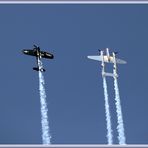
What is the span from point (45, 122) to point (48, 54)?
52.3ft

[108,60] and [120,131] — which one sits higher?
[108,60]

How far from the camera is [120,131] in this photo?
125m

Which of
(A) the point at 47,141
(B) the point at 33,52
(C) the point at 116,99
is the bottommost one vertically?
(A) the point at 47,141

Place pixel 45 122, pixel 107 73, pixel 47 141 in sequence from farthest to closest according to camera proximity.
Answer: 1. pixel 107 73
2. pixel 45 122
3. pixel 47 141

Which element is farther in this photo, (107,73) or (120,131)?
(107,73)

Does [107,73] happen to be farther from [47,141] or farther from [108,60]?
[47,141]

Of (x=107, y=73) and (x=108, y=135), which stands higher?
(x=107, y=73)

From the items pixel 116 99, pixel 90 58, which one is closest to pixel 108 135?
pixel 116 99

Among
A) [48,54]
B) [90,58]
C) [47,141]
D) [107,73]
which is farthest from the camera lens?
[90,58]

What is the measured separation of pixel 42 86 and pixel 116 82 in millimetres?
17328

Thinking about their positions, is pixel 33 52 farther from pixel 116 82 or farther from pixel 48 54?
pixel 116 82

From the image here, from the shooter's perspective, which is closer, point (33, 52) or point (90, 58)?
point (33, 52)

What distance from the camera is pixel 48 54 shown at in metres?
130

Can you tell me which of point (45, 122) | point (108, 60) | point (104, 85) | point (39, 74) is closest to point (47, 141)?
point (45, 122)
